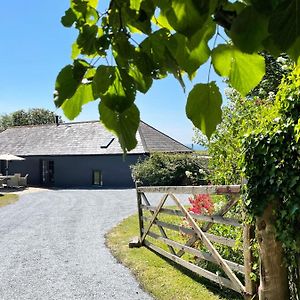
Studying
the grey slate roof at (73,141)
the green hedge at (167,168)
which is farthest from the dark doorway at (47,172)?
the green hedge at (167,168)

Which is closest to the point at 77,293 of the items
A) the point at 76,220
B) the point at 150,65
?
the point at 150,65

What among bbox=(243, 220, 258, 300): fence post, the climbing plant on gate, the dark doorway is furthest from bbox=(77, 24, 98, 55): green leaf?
the dark doorway

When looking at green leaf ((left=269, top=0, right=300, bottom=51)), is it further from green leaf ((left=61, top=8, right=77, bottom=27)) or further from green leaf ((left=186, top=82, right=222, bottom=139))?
green leaf ((left=61, top=8, right=77, bottom=27))

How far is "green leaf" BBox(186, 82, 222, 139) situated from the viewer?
82cm

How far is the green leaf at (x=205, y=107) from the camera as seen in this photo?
82cm

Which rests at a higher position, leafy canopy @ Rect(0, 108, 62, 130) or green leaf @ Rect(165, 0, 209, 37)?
leafy canopy @ Rect(0, 108, 62, 130)

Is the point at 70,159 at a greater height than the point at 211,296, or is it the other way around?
the point at 70,159

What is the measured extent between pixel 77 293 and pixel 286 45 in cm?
652

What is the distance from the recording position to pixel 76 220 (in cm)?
1422

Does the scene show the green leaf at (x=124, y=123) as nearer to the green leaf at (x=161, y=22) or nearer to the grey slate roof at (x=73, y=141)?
the green leaf at (x=161, y=22)

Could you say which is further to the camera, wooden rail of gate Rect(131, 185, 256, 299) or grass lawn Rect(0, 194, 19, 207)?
grass lawn Rect(0, 194, 19, 207)

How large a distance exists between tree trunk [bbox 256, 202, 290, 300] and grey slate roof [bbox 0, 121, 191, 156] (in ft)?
76.4

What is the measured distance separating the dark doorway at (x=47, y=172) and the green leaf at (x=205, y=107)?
107 ft

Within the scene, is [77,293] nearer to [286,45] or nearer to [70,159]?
[286,45]
